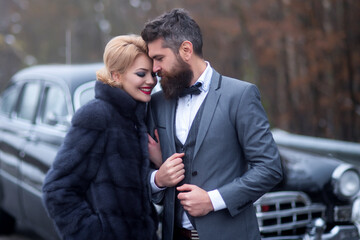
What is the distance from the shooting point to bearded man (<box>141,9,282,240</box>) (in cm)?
200

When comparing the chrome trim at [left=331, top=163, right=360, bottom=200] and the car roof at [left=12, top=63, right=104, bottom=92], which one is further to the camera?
the car roof at [left=12, top=63, right=104, bottom=92]

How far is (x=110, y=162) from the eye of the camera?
2.25 meters

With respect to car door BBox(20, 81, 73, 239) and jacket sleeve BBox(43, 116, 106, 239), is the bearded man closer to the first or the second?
jacket sleeve BBox(43, 116, 106, 239)

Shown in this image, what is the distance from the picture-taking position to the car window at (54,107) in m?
3.84

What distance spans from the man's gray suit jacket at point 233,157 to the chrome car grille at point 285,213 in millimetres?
1356

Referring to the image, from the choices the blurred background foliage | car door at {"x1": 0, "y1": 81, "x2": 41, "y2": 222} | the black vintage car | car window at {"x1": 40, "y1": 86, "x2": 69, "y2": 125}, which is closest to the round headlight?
the black vintage car

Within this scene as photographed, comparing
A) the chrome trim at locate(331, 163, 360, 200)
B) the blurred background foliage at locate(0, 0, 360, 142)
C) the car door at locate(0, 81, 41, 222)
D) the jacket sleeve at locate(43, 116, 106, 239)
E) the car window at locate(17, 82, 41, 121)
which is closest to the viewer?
the jacket sleeve at locate(43, 116, 106, 239)

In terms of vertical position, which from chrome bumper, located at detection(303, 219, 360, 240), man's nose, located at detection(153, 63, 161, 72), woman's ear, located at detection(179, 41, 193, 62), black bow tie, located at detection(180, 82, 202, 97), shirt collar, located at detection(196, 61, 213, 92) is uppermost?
woman's ear, located at detection(179, 41, 193, 62)

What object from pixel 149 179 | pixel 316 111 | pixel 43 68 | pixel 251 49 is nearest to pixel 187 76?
pixel 149 179

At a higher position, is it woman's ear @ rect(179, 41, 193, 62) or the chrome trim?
woman's ear @ rect(179, 41, 193, 62)

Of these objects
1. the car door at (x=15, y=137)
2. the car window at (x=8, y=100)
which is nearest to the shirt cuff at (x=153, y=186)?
the car door at (x=15, y=137)

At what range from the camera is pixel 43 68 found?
4.68m

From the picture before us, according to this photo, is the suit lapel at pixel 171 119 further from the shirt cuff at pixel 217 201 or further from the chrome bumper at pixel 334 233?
the chrome bumper at pixel 334 233

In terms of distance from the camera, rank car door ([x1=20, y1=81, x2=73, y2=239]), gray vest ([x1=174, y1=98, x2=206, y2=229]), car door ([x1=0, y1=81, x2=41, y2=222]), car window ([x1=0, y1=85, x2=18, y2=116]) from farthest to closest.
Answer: car window ([x1=0, y1=85, x2=18, y2=116]) < car door ([x1=0, y1=81, x2=41, y2=222]) < car door ([x1=20, y1=81, x2=73, y2=239]) < gray vest ([x1=174, y1=98, x2=206, y2=229])
